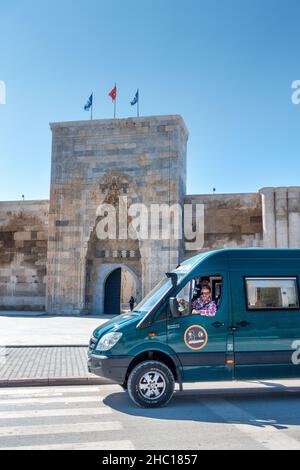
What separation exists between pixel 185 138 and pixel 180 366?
21.3 meters

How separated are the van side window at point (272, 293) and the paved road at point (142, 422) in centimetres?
145

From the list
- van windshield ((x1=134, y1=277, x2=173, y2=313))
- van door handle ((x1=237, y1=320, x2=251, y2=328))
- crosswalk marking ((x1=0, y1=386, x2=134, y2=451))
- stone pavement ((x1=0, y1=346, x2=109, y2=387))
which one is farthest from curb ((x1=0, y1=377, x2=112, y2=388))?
van door handle ((x1=237, y1=320, x2=251, y2=328))

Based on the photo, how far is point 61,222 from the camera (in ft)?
82.2

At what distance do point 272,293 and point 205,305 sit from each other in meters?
1.12

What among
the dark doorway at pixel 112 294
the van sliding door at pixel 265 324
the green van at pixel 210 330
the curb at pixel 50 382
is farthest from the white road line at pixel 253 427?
the dark doorway at pixel 112 294

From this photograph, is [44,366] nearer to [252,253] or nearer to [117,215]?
[252,253]

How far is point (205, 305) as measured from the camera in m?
7.19

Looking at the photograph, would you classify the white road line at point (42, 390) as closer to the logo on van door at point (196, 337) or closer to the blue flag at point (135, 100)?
the logo on van door at point (196, 337)

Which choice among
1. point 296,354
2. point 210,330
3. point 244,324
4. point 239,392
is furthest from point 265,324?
point 239,392

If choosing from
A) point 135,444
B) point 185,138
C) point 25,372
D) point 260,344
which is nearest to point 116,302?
point 185,138

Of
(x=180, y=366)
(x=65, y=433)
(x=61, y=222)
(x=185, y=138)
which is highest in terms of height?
(x=185, y=138)

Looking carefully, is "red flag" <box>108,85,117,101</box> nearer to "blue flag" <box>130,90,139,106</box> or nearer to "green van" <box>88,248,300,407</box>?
"blue flag" <box>130,90,139,106</box>
